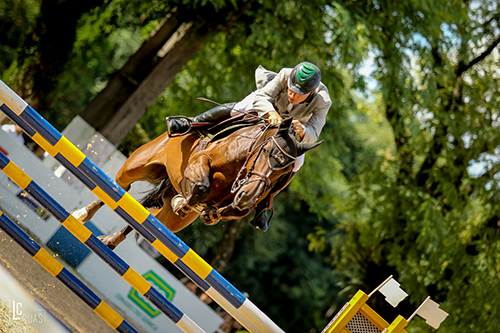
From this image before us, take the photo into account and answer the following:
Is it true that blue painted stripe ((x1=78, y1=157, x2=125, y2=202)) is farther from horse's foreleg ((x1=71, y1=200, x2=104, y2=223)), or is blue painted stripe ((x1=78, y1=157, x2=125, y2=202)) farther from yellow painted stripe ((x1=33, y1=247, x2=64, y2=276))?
horse's foreleg ((x1=71, y1=200, x2=104, y2=223))

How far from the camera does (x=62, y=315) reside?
3926 mm

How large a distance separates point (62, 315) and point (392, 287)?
2692mm

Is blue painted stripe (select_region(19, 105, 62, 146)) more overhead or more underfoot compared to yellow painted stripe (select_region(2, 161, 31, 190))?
more overhead

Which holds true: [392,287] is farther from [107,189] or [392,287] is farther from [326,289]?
[326,289]

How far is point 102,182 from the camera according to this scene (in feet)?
12.1

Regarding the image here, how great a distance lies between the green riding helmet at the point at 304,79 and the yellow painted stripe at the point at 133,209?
1.48 m

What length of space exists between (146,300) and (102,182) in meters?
3.70

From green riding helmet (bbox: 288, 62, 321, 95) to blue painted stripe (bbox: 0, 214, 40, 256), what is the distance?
8.36 feet

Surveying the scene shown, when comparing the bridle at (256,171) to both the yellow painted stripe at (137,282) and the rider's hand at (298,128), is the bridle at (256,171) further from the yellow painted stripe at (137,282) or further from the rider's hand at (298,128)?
the yellow painted stripe at (137,282)

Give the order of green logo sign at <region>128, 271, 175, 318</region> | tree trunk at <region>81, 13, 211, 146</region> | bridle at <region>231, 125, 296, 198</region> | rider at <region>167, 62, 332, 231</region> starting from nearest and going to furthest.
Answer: bridle at <region>231, 125, 296, 198</region> < rider at <region>167, 62, 332, 231</region> < green logo sign at <region>128, 271, 175, 318</region> < tree trunk at <region>81, 13, 211, 146</region>

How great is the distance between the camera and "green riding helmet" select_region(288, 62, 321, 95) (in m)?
3.57

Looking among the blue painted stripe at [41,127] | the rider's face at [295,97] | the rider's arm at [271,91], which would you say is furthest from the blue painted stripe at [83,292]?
the rider's face at [295,97]

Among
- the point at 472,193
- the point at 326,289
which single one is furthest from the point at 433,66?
the point at 326,289

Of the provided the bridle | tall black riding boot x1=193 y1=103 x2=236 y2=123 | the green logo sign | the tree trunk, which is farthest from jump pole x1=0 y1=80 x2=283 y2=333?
the tree trunk
